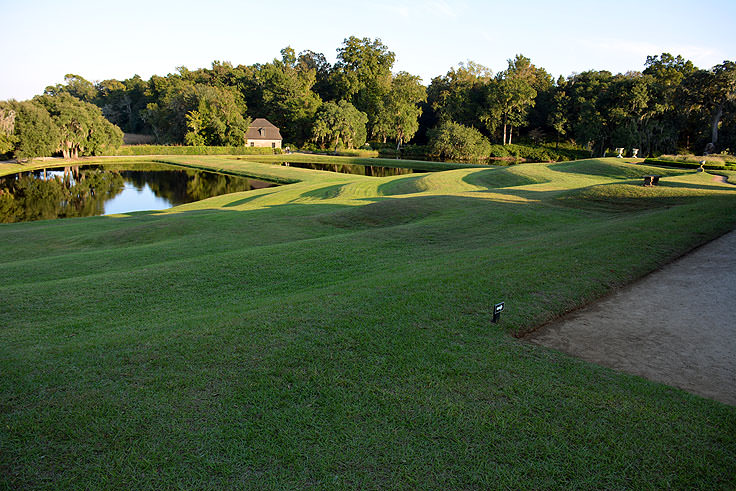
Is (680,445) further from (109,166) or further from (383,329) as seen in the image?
(109,166)

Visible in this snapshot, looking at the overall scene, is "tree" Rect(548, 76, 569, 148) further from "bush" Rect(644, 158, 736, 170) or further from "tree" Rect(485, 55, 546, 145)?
→ "bush" Rect(644, 158, 736, 170)

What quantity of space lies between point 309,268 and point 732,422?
7.70 metres

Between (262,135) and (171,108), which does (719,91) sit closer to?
(262,135)

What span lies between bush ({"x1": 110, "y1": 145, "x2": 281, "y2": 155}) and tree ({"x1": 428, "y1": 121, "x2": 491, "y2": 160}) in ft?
102

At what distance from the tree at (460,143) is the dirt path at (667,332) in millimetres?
67362

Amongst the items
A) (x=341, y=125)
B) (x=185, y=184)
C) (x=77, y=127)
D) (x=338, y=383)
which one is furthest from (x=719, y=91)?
(x=77, y=127)

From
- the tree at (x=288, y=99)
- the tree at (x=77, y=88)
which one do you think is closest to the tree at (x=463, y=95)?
the tree at (x=288, y=99)

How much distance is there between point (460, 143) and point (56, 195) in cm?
5893

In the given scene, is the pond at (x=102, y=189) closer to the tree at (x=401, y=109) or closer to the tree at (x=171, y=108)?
the tree at (x=171, y=108)

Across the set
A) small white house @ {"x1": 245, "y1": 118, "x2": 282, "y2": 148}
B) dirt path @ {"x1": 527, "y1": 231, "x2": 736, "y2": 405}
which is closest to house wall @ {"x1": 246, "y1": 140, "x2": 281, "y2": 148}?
small white house @ {"x1": 245, "y1": 118, "x2": 282, "y2": 148}

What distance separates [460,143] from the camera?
2894 inches

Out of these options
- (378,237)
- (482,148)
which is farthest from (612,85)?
(378,237)

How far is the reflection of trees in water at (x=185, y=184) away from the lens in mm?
37688

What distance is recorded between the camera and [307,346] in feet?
17.6
